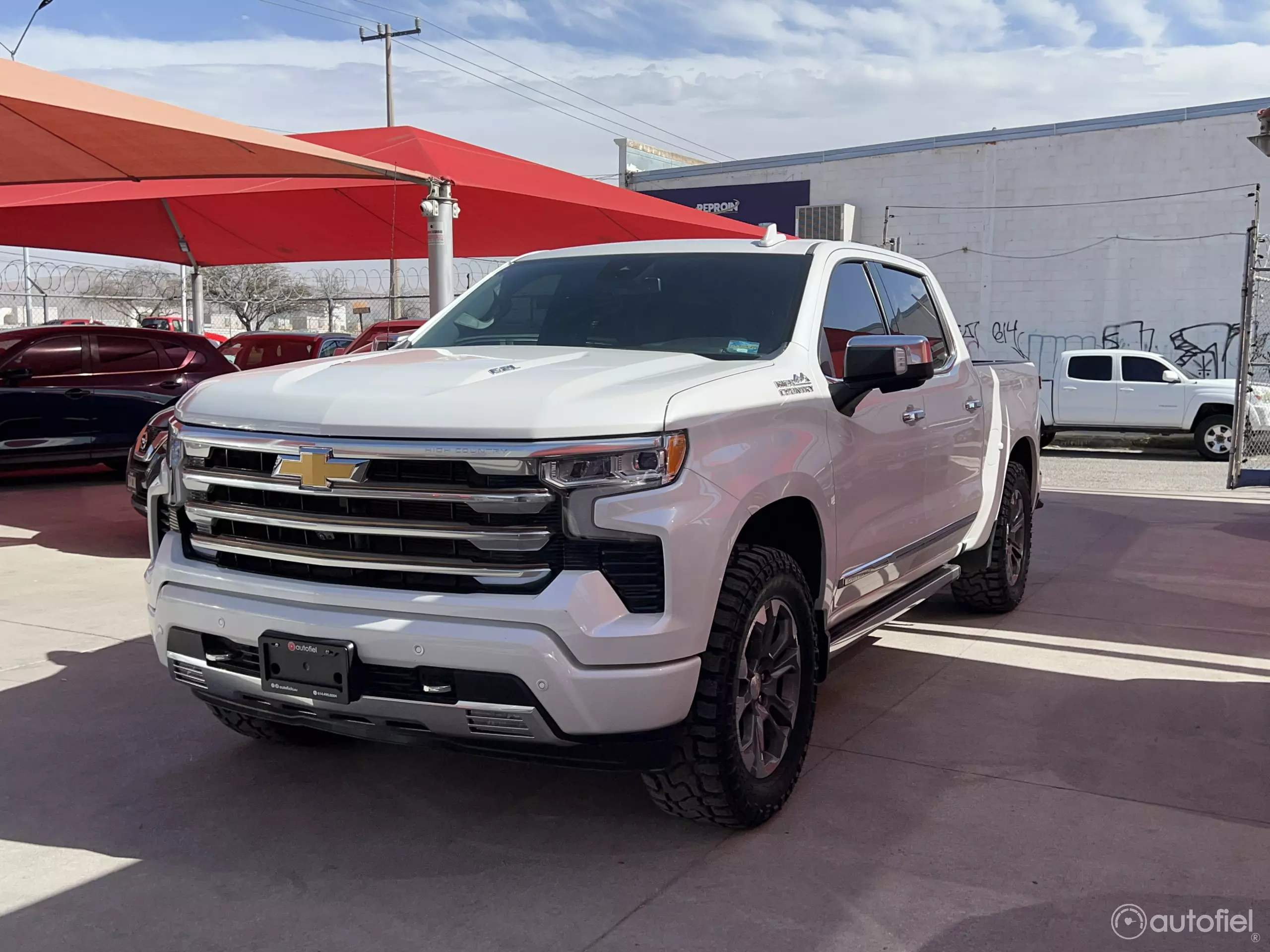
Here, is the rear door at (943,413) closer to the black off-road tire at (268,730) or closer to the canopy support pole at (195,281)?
the black off-road tire at (268,730)

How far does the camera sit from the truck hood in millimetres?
3207

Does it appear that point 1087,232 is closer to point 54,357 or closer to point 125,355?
point 125,355

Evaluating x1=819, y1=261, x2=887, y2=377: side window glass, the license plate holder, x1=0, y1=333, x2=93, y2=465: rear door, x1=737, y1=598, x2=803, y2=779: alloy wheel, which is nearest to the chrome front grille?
the license plate holder

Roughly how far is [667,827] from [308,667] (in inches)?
50.3

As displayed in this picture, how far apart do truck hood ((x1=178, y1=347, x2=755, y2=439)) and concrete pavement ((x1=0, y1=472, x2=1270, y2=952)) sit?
1.30 metres

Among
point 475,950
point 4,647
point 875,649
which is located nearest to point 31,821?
point 475,950

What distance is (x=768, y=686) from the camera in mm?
3779

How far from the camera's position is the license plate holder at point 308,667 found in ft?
10.6

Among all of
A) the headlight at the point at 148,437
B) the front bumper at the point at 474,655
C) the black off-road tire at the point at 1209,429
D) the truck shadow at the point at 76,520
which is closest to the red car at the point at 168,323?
the truck shadow at the point at 76,520

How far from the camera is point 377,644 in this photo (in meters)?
3.21

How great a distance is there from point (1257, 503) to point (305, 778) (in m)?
11.1

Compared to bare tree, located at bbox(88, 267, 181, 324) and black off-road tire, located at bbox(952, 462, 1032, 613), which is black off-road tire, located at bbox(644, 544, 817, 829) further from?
bare tree, located at bbox(88, 267, 181, 324)

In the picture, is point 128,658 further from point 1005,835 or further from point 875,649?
point 1005,835

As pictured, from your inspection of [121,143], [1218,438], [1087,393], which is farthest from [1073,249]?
[121,143]
